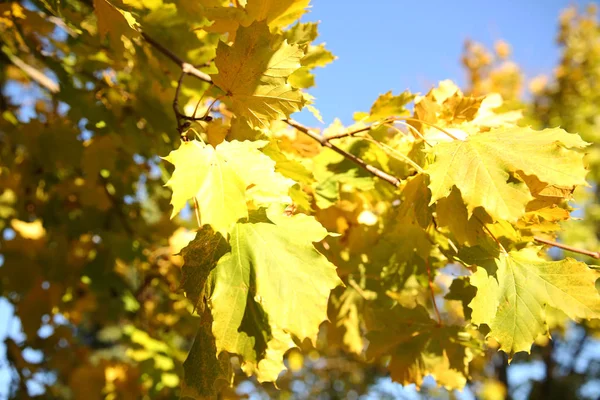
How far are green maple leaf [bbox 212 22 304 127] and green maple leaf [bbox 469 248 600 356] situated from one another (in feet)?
2.25

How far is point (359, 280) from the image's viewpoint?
6.46ft

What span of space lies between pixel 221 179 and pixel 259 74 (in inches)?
14.7

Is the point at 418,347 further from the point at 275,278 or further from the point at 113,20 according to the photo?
the point at 113,20

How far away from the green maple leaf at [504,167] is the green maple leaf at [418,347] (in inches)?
29.4

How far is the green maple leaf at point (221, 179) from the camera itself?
38.5 inches

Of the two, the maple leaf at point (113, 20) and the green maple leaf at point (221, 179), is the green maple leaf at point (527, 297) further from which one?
the maple leaf at point (113, 20)

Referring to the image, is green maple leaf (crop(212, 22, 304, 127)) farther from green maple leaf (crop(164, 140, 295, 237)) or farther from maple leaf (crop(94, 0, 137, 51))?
maple leaf (crop(94, 0, 137, 51))

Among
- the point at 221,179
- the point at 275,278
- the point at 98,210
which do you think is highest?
the point at 221,179

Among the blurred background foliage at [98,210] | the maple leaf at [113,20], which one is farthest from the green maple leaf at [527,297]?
the maple leaf at [113,20]

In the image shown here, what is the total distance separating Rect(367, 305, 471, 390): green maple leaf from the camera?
1.73 m

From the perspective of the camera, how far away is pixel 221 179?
1.04 m

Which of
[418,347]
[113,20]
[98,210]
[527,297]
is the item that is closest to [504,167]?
[527,297]

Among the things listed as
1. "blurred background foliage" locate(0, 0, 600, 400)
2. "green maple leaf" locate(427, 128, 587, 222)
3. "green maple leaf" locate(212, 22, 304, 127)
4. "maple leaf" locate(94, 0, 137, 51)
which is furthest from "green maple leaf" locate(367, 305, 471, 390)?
"maple leaf" locate(94, 0, 137, 51)

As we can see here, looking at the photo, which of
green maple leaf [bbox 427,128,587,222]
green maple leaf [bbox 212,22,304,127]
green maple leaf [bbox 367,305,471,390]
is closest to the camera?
green maple leaf [bbox 427,128,587,222]
